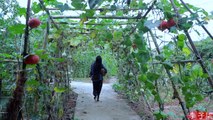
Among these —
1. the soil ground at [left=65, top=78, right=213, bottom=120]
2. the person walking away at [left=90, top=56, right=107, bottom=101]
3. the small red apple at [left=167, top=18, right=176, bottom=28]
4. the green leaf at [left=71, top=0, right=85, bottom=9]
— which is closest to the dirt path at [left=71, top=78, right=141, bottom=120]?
the soil ground at [left=65, top=78, right=213, bottom=120]

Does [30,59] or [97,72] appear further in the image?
[97,72]

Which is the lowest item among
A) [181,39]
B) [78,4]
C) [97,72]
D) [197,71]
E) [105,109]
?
[105,109]

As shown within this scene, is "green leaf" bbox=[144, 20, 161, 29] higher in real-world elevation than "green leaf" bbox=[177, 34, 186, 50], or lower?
higher

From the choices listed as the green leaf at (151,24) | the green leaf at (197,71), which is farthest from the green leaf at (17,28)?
the green leaf at (197,71)

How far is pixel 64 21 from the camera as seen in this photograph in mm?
4871

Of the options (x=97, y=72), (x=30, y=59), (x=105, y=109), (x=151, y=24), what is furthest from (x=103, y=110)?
(x=151, y=24)

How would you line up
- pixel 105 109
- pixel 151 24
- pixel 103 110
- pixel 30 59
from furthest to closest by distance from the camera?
1. pixel 105 109
2. pixel 103 110
3. pixel 30 59
4. pixel 151 24

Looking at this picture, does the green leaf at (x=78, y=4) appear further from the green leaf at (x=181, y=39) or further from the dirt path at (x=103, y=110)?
the dirt path at (x=103, y=110)

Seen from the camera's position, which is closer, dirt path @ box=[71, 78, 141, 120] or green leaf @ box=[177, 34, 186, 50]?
green leaf @ box=[177, 34, 186, 50]

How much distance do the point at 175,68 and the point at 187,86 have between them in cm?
43

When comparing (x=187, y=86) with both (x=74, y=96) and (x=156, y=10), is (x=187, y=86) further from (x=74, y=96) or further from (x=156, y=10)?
(x=74, y=96)

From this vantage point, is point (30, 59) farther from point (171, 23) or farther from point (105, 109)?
point (105, 109)

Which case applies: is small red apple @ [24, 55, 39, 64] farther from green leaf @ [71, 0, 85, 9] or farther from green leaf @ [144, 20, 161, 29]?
green leaf @ [144, 20, 161, 29]

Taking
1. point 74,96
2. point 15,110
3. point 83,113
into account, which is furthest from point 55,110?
point 74,96
